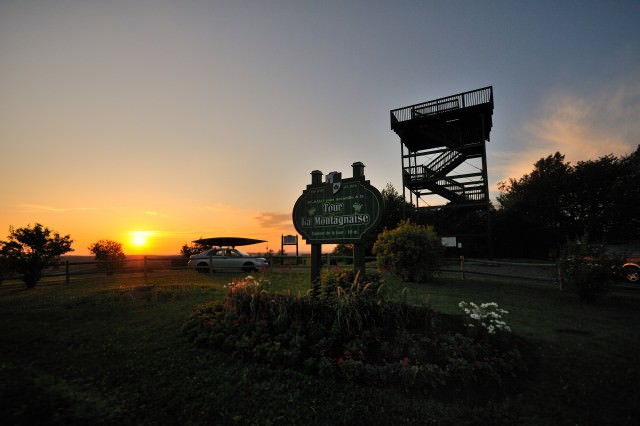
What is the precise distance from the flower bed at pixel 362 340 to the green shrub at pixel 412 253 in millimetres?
6402

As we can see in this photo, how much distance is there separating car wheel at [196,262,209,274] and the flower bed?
40.3 feet

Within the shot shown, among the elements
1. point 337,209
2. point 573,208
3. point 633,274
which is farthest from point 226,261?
point 573,208

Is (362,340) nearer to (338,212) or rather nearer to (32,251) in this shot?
(338,212)

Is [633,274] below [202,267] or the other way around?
below

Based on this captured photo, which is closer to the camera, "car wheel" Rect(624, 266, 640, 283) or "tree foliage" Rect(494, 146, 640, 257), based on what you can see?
"car wheel" Rect(624, 266, 640, 283)

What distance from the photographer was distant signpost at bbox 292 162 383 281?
7.73m

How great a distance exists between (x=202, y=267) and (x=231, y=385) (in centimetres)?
1530

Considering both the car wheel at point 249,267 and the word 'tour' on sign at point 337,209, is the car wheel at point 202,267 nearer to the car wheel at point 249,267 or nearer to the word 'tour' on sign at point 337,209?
the car wheel at point 249,267

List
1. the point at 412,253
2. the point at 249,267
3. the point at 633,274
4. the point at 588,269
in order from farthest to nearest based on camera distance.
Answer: the point at 249,267 → the point at 633,274 → the point at 412,253 → the point at 588,269

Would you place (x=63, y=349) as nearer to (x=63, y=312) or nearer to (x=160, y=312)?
(x=160, y=312)

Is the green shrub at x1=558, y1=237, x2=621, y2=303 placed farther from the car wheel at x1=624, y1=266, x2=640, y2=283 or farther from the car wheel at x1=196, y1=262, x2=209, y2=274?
the car wheel at x1=196, y1=262, x2=209, y2=274

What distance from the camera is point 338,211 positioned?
322 inches

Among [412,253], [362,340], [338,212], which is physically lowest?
[362,340]

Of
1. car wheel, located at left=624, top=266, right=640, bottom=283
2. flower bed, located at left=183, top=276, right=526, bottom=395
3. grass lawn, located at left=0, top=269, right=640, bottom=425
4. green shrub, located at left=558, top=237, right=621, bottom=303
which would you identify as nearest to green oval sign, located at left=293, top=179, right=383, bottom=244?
flower bed, located at left=183, top=276, right=526, bottom=395
